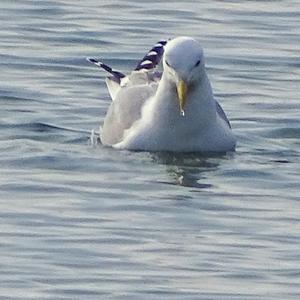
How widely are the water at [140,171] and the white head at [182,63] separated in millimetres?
498

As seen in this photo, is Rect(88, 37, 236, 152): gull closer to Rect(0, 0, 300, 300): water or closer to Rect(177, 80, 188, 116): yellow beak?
Rect(177, 80, 188, 116): yellow beak

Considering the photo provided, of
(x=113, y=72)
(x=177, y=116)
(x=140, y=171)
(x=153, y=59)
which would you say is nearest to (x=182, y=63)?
(x=177, y=116)

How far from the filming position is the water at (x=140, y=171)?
9766mm

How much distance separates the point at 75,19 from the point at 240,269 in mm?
8308

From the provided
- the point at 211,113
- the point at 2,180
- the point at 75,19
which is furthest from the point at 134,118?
the point at 75,19

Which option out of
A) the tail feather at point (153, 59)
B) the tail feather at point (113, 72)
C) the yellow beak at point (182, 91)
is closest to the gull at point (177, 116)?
the yellow beak at point (182, 91)

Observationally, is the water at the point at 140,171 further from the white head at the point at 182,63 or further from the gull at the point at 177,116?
the white head at the point at 182,63

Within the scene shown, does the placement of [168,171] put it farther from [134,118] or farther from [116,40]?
[116,40]

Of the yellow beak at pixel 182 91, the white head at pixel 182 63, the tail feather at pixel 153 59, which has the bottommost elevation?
the tail feather at pixel 153 59

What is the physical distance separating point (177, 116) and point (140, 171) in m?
0.82

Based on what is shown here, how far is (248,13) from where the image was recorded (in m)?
18.3

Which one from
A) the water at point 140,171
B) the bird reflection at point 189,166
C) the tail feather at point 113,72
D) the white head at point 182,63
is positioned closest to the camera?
the water at point 140,171

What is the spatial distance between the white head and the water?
0.50m

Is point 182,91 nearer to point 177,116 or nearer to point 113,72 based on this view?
point 177,116
